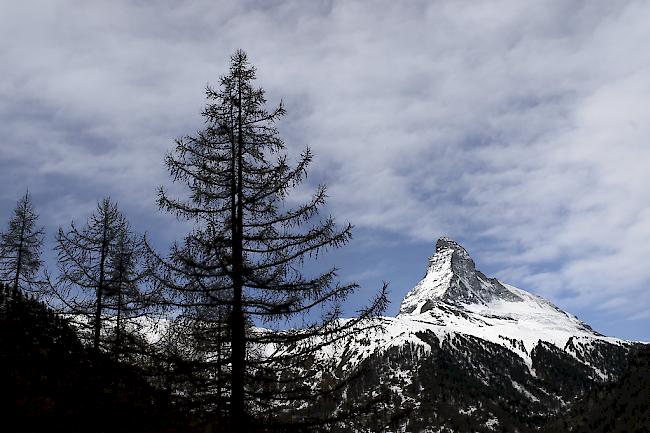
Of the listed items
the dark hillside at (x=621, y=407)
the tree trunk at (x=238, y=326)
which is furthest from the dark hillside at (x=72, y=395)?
the dark hillside at (x=621, y=407)

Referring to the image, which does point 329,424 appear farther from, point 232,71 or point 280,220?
point 232,71

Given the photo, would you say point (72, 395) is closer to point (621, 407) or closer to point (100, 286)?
point (100, 286)

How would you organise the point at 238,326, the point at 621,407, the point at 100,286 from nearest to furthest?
the point at 238,326 → the point at 100,286 → the point at 621,407

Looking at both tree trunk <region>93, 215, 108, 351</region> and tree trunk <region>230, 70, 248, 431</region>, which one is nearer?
tree trunk <region>230, 70, 248, 431</region>

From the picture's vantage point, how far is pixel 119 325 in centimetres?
2422

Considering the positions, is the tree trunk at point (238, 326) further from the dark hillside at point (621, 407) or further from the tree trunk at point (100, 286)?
the dark hillside at point (621, 407)

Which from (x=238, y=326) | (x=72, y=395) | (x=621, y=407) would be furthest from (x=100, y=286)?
(x=621, y=407)

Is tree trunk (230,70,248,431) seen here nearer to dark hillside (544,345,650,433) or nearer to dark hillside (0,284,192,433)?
dark hillside (0,284,192,433)

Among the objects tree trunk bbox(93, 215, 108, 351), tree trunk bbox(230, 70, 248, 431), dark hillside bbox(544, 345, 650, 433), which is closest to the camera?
tree trunk bbox(230, 70, 248, 431)

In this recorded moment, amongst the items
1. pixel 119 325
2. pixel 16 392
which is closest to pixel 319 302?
pixel 16 392

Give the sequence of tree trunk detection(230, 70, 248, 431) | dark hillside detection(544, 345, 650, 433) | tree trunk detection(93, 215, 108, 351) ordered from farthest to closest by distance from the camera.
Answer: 1. dark hillside detection(544, 345, 650, 433)
2. tree trunk detection(93, 215, 108, 351)
3. tree trunk detection(230, 70, 248, 431)

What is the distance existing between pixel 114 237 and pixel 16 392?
12996mm

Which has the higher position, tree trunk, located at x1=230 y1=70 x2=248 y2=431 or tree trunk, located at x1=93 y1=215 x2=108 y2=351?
tree trunk, located at x1=93 y1=215 x2=108 y2=351

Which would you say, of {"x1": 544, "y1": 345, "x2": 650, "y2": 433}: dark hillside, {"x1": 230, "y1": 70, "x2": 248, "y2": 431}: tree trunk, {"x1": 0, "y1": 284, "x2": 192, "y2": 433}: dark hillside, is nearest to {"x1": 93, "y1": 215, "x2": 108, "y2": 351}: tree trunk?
{"x1": 0, "y1": 284, "x2": 192, "y2": 433}: dark hillside
